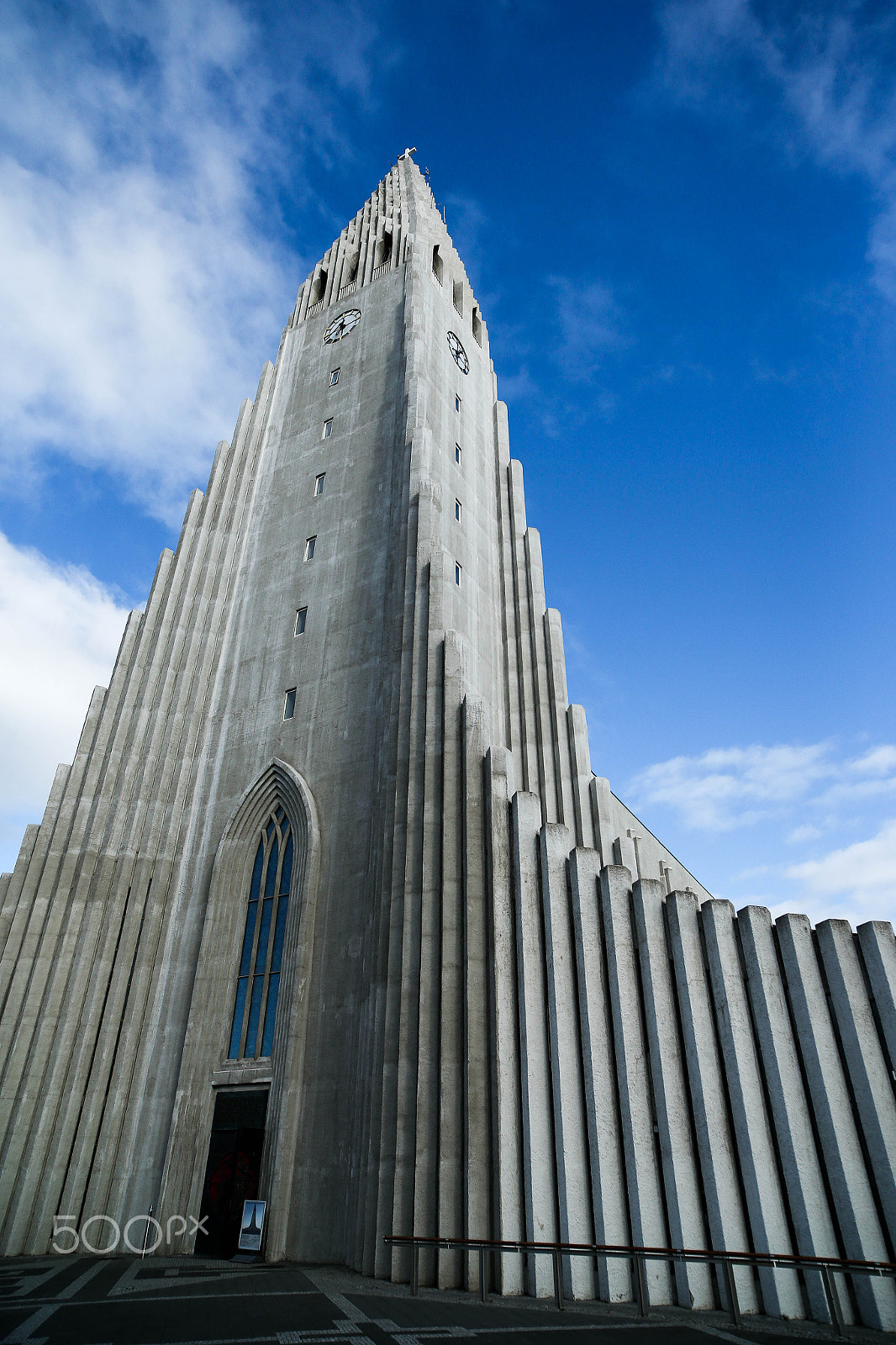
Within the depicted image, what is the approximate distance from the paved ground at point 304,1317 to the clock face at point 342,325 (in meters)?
31.1

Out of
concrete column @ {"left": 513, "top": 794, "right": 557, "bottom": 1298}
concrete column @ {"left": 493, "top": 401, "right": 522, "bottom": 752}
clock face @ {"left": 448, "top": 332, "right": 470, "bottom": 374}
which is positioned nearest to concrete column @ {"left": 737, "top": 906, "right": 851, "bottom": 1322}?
concrete column @ {"left": 513, "top": 794, "right": 557, "bottom": 1298}

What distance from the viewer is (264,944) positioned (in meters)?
21.4

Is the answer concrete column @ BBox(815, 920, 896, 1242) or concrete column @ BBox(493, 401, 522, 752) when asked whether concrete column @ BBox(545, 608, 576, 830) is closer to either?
concrete column @ BBox(493, 401, 522, 752)

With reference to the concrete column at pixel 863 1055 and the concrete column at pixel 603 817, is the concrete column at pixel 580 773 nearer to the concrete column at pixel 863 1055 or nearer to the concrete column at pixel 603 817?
the concrete column at pixel 603 817

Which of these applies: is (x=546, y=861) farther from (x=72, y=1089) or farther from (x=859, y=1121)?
(x=72, y=1089)

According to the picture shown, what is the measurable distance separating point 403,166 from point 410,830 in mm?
38768

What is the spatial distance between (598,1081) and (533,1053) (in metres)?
1.18

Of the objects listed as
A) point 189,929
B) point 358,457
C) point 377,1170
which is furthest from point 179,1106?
Result: point 358,457

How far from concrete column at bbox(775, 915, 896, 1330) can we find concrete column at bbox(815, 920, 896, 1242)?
0.56ft

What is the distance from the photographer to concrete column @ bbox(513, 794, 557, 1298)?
12.8 metres

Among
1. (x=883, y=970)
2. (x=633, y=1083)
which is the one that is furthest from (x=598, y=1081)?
(x=883, y=970)

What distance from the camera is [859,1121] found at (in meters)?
12.4

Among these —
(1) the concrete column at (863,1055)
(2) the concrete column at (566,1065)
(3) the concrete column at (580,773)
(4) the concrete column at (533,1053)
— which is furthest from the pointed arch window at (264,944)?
(1) the concrete column at (863,1055)

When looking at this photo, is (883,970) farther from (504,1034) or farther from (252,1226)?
(252,1226)
